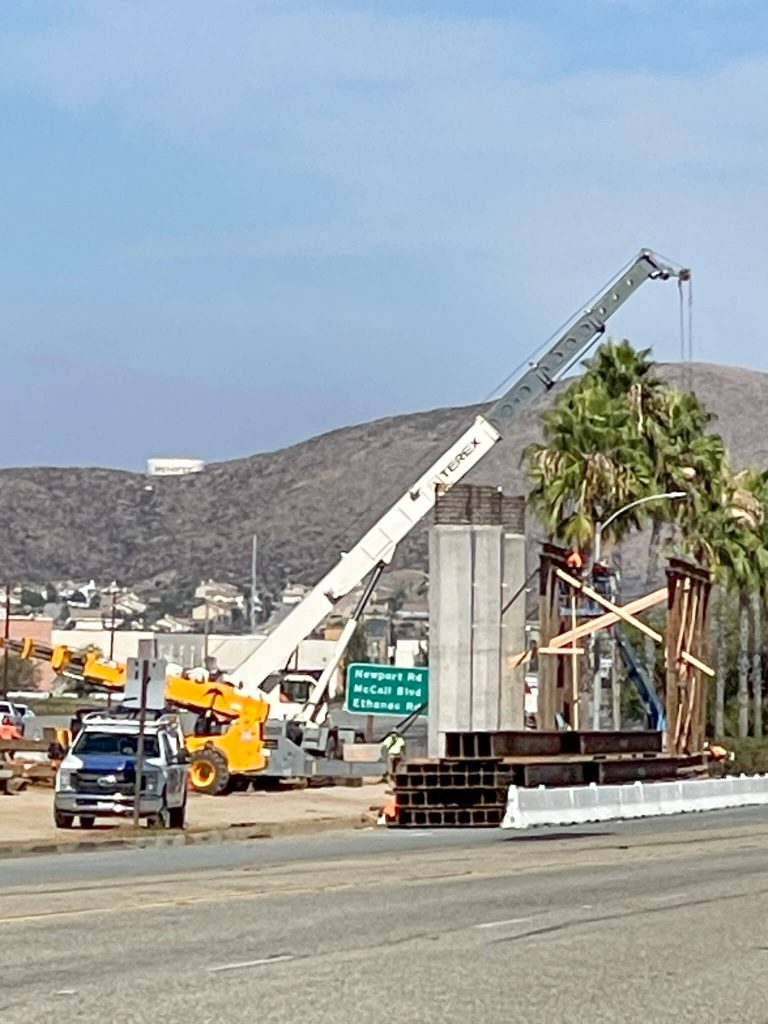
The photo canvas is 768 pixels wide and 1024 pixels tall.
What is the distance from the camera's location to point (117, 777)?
1314 inches

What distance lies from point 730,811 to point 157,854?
20.7 metres

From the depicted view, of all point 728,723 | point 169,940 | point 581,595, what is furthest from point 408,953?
point 728,723

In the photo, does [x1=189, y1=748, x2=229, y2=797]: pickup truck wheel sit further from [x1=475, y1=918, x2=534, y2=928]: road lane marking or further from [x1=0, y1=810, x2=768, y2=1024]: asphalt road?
[x1=475, y1=918, x2=534, y2=928]: road lane marking

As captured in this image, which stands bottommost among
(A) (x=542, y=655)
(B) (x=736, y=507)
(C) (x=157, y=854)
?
(C) (x=157, y=854)

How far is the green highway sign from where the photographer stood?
167ft

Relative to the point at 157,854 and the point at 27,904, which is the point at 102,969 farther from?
the point at 157,854

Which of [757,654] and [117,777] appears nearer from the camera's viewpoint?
[117,777]

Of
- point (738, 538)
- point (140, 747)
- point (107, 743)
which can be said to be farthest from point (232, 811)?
point (738, 538)

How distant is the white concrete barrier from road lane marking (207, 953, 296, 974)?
74.1ft

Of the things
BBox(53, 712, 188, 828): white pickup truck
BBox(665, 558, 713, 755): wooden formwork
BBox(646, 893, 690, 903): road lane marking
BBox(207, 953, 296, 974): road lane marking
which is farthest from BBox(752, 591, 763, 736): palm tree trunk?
BBox(207, 953, 296, 974): road lane marking

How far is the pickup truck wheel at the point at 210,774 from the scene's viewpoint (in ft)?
151

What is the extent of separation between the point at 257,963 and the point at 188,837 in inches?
731

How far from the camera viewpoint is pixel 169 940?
14.7 m

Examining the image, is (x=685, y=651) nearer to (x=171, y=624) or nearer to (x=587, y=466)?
(x=587, y=466)
